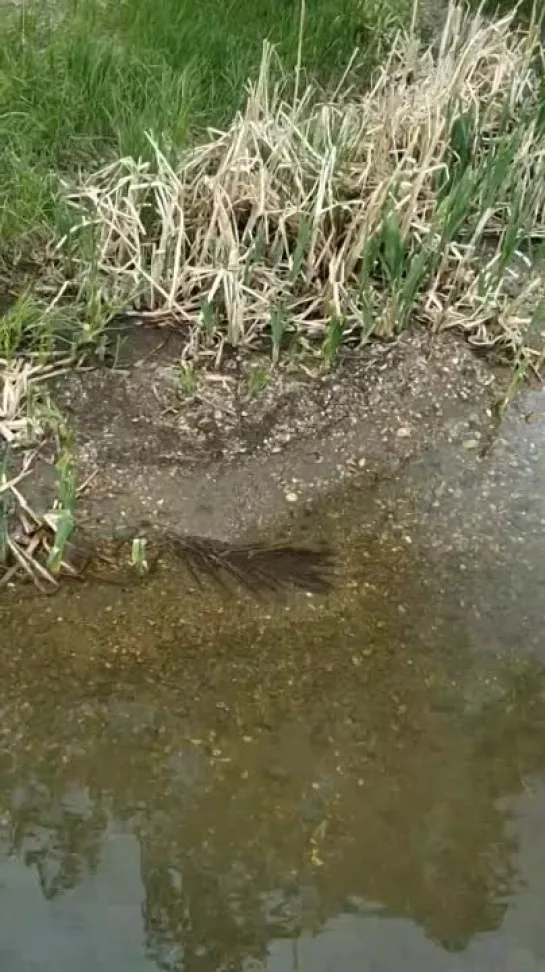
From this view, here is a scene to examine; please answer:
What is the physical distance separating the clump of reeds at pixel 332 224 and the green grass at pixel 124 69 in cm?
11

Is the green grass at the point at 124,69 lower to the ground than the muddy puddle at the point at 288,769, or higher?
higher

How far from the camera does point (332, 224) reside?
2781 millimetres

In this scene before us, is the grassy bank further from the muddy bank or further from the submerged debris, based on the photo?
the submerged debris

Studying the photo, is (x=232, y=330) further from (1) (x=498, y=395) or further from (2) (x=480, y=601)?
(2) (x=480, y=601)

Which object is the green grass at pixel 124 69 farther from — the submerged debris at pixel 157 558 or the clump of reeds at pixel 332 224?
the submerged debris at pixel 157 558

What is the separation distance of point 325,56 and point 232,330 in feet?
3.98

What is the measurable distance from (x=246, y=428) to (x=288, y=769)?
87 cm

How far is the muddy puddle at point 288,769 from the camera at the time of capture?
1.66m

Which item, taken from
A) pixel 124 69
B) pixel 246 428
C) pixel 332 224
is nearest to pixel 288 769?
pixel 246 428

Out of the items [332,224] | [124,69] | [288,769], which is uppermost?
[124,69]

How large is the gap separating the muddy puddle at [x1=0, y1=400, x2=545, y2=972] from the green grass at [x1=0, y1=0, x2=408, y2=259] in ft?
3.63

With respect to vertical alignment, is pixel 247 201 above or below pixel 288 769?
above

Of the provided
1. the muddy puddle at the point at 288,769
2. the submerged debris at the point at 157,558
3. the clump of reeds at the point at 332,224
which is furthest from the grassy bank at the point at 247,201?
the muddy puddle at the point at 288,769

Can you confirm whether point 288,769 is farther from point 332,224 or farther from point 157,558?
point 332,224
